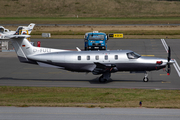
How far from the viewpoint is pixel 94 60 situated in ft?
75.2

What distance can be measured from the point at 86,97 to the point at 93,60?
18.3 ft

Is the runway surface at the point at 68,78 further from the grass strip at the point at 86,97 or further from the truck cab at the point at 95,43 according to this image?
the truck cab at the point at 95,43

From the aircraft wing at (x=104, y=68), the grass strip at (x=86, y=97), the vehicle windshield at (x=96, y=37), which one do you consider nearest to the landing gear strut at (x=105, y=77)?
the aircraft wing at (x=104, y=68)

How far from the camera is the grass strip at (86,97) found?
1605 cm

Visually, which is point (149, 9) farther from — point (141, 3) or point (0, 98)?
point (0, 98)

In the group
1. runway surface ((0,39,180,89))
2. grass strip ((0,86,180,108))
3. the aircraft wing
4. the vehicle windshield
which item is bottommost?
grass strip ((0,86,180,108))

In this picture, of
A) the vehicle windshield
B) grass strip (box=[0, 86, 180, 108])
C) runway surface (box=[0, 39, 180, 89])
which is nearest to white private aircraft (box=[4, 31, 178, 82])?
runway surface (box=[0, 39, 180, 89])

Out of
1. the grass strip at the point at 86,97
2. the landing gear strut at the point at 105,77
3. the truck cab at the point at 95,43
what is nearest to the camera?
the grass strip at the point at 86,97

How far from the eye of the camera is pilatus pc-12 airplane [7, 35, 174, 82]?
22578mm
